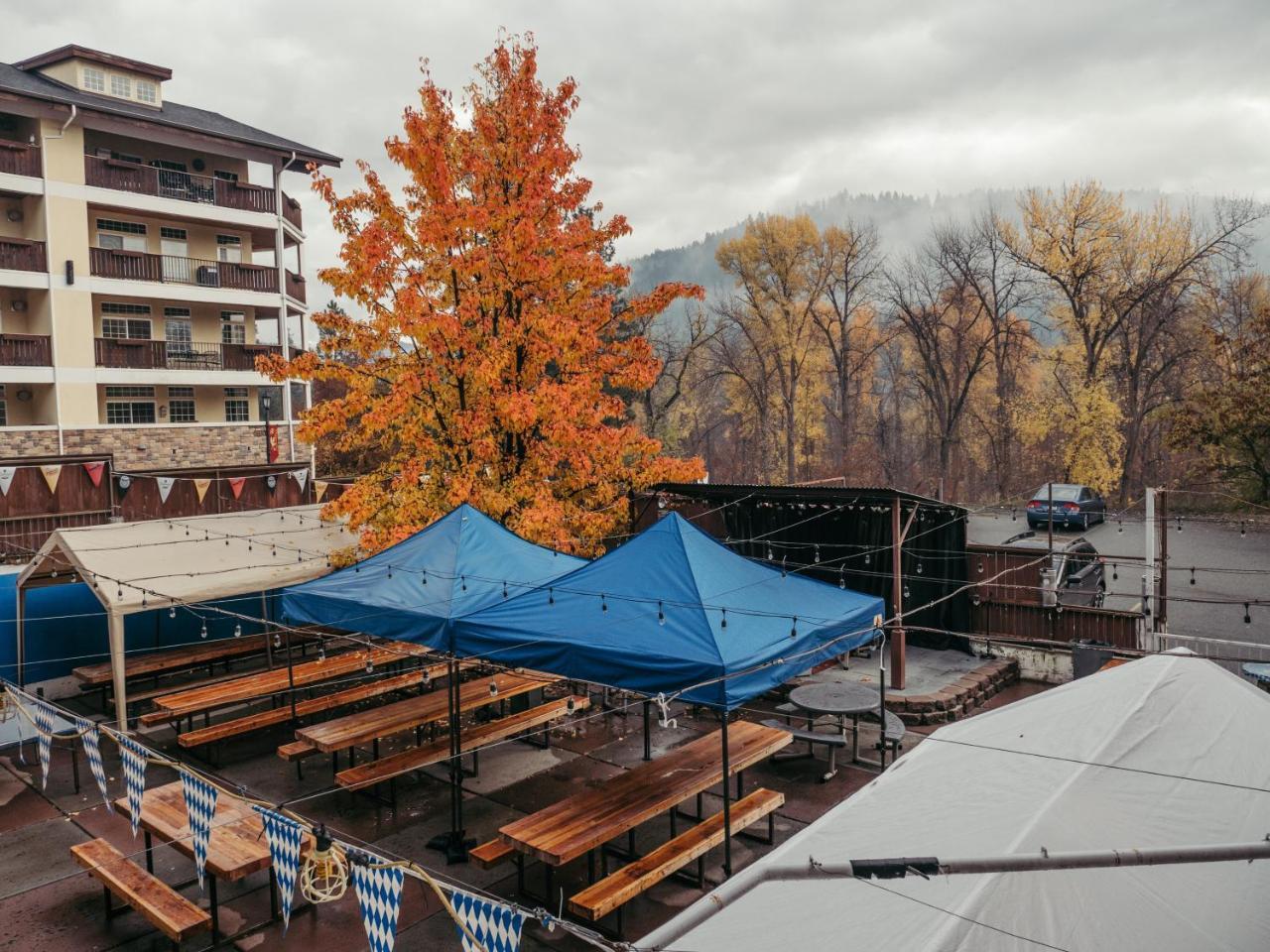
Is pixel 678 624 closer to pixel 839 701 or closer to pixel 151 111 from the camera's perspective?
pixel 839 701

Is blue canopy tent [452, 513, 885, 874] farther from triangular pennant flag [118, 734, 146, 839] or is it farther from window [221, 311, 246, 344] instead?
window [221, 311, 246, 344]

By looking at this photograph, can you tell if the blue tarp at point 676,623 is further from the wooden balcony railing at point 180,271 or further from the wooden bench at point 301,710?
the wooden balcony railing at point 180,271

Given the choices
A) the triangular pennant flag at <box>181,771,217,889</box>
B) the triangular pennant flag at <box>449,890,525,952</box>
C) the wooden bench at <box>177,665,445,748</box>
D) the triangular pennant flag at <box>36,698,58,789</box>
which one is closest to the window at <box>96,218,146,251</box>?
the wooden bench at <box>177,665,445,748</box>

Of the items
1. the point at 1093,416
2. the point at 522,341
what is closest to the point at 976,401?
the point at 1093,416

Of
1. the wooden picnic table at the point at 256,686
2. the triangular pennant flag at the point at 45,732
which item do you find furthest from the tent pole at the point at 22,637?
the triangular pennant flag at the point at 45,732

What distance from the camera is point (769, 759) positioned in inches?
462

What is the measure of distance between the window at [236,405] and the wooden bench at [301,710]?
20699mm

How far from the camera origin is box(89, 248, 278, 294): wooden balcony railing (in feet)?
86.9

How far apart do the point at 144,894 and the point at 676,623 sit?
5096 millimetres

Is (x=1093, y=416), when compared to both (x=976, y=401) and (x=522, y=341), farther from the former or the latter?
(x=522, y=341)

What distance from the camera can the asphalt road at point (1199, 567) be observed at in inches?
757

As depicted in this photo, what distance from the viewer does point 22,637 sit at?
1384 cm

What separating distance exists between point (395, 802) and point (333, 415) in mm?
6406

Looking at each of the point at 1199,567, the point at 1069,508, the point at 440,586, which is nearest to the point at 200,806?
the point at 440,586
